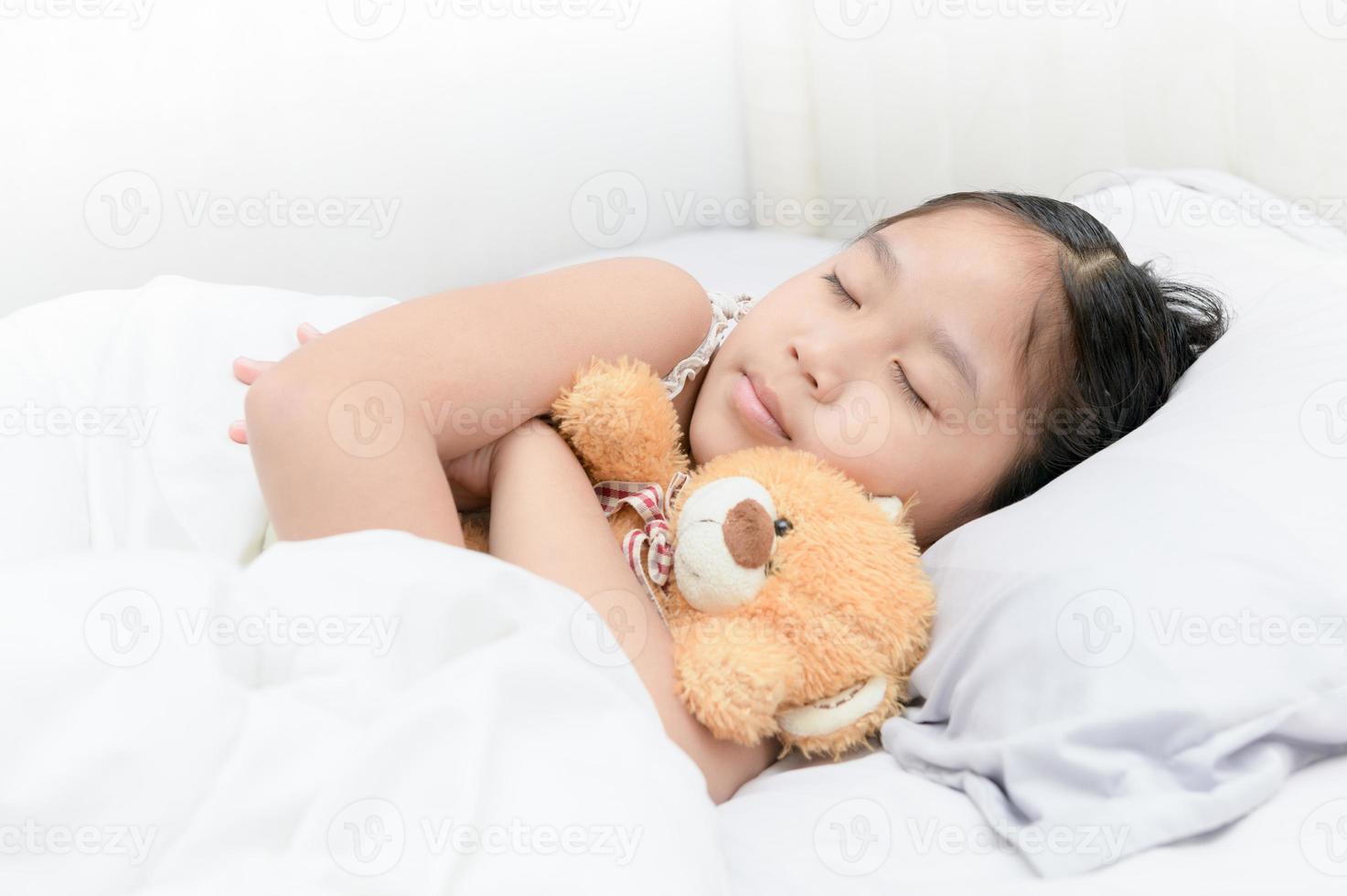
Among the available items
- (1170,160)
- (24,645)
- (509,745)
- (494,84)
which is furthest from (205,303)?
(1170,160)

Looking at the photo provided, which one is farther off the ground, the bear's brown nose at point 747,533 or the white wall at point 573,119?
the white wall at point 573,119

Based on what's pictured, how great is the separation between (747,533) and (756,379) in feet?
0.79

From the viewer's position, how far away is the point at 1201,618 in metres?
0.78

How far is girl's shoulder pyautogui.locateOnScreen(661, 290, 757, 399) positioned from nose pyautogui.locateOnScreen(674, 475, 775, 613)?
0.64 feet

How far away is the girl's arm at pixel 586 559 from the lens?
83 cm

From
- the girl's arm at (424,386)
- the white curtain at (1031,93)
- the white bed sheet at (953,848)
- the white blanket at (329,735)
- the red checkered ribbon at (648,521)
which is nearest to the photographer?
the white blanket at (329,735)

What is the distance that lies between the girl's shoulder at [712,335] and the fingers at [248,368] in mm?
394

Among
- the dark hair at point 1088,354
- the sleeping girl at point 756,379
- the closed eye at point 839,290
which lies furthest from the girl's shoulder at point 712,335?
the dark hair at point 1088,354

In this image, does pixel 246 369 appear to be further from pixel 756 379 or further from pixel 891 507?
pixel 891 507

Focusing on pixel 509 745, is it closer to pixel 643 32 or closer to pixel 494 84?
pixel 494 84

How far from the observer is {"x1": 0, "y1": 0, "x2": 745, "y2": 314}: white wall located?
1.55m

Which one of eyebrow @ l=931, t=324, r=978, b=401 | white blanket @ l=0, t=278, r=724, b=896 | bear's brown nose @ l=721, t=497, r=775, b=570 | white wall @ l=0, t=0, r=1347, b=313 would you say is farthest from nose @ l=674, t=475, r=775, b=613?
white wall @ l=0, t=0, r=1347, b=313

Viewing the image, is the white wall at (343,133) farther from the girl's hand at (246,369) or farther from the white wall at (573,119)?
the girl's hand at (246,369)

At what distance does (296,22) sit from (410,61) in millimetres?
179
